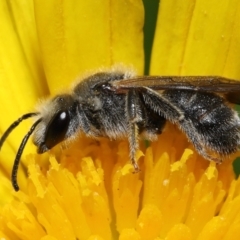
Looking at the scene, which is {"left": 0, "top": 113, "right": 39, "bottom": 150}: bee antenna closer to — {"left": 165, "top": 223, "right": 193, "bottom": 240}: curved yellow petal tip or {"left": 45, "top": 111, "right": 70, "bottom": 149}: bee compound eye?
{"left": 45, "top": 111, "right": 70, "bottom": 149}: bee compound eye

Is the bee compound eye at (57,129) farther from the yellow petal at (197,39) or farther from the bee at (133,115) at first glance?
the yellow petal at (197,39)

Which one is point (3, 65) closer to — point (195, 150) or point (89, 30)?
point (89, 30)

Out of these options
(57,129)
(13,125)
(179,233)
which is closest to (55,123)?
(57,129)

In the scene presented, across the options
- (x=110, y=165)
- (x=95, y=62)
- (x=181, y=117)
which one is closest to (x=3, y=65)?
(x=95, y=62)

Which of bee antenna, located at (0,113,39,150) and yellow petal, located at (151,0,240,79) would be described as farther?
yellow petal, located at (151,0,240,79)

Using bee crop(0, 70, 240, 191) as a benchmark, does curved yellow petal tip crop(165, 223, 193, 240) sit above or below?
below

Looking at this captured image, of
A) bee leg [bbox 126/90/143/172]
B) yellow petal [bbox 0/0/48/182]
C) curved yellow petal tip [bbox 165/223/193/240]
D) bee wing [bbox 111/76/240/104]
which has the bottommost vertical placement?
curved yellow petal tip [bbox 165/223/193/240]

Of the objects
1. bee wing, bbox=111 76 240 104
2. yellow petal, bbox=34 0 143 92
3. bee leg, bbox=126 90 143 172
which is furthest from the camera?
yellow petal, bbox=34 0 143 92

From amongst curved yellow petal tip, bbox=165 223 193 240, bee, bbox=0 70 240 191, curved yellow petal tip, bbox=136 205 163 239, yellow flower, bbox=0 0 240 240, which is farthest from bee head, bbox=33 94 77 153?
curved yellow petal tip, bbox=165 223 193 240
